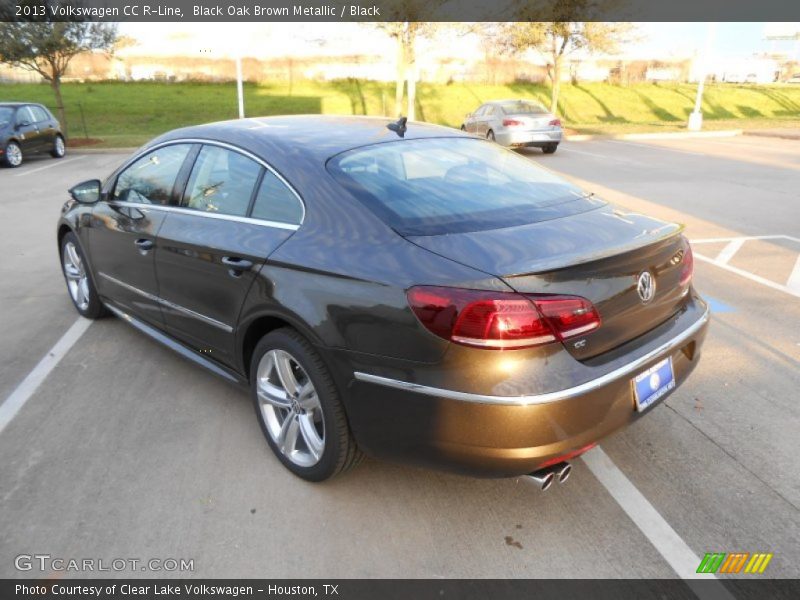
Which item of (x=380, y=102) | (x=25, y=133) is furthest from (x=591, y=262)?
(x=380, y=102)

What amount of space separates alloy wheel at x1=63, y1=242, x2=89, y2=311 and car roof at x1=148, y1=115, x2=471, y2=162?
1655 mm

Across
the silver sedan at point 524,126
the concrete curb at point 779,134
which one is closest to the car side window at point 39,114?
the silver sedan at point 524,126

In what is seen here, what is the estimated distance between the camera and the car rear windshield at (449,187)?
264 centimetres

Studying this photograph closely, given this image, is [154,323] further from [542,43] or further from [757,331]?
[542,43]

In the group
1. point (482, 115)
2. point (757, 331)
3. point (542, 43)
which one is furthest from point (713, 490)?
point (542, 43)

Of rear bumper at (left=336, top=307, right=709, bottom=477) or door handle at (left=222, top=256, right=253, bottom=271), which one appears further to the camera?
door handle at (left=222, top=256, right=253, bottom=271)

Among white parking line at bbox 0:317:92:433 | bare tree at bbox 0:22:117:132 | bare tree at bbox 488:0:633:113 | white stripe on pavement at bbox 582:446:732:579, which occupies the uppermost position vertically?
bare tree at bbox 488:0:633:113

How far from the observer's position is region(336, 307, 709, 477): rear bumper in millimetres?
2184

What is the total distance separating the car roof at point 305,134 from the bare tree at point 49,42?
19.9m

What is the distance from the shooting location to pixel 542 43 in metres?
26.3

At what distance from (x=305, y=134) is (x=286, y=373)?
1.27m

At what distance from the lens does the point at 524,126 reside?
55.5 ft

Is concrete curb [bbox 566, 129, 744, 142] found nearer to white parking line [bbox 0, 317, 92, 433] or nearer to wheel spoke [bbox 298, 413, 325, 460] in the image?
Answer: white parking line [bbox 0, 317, 92, 433]
